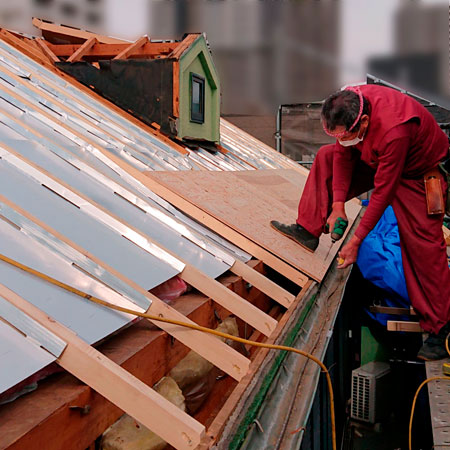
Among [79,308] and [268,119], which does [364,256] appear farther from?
[268,119]

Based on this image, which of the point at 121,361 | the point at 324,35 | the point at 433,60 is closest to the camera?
the point at 121,361

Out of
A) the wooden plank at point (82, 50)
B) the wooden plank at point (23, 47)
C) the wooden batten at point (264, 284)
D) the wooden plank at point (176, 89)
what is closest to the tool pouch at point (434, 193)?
the wooden batten at point (264, 284)

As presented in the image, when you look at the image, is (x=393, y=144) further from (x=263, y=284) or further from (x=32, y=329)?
(x=32, y=329)

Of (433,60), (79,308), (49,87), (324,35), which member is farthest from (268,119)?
(324,35)

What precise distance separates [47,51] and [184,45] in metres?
→ 2.04

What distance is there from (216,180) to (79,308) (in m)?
2.99

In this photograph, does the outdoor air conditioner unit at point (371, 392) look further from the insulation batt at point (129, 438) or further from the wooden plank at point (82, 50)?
the wooden plank at point (82, 50)

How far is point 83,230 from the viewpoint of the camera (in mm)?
2490

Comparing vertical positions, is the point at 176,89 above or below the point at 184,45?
below

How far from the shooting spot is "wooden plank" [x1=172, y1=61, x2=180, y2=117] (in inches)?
262

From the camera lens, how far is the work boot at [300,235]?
4.07 metres

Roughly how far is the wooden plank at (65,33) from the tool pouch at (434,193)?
6.10 metres

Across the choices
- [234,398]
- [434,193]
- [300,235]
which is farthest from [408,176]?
[234,398]

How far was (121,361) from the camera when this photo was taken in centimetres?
177
